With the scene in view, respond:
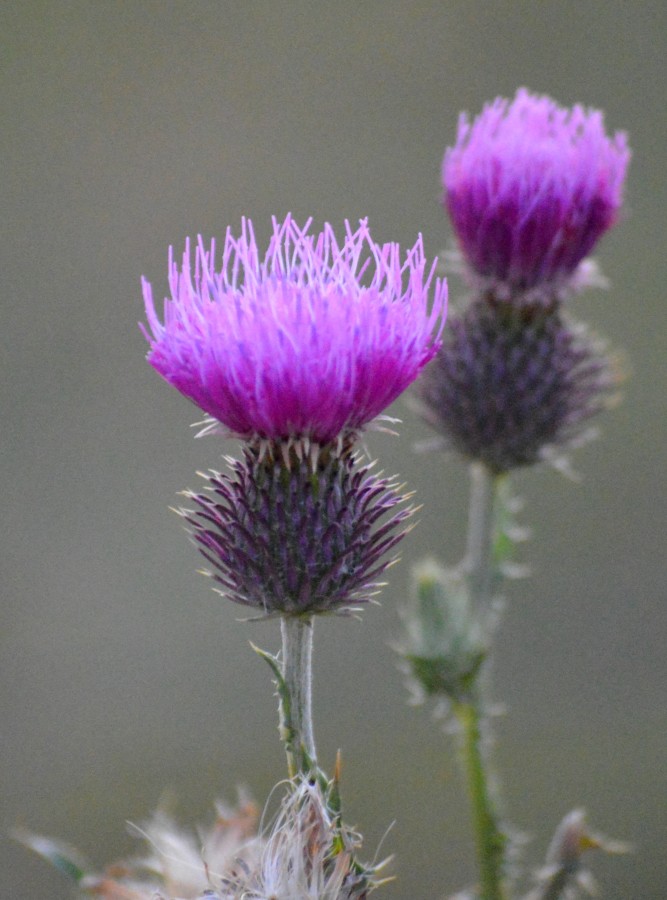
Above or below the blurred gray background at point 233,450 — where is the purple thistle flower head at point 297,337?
below

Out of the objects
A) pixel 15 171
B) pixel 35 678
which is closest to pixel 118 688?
pixel 35 678

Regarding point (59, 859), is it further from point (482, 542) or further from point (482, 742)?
point (482, 542)

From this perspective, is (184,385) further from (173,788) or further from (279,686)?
(173,788)

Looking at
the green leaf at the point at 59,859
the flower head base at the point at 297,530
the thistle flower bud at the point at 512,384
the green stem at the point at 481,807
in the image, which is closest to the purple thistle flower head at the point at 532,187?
the thistle flower bud at the point at 512,384

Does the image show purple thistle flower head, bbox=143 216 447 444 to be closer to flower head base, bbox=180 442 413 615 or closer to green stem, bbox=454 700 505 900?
flower head base, bbox=180 442 413 615

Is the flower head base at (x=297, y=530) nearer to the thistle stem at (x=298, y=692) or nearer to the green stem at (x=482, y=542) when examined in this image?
the thistle stem at (x=298, y=692)

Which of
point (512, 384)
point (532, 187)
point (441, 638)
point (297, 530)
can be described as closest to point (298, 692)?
point (297, 530)
